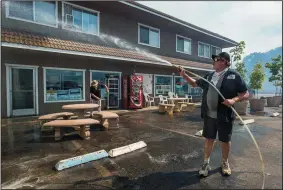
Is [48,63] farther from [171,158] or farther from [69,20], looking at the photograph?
[171,158]

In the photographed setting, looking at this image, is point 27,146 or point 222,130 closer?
point 222,130

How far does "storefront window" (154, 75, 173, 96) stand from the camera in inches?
564

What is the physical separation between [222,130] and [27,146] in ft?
15.1

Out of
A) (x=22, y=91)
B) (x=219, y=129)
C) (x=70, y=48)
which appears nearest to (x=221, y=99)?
(x=219, y=129)

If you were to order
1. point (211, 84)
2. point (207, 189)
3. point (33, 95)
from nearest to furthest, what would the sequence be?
point (207, 189)
point (211, 84)
point (33, 95)

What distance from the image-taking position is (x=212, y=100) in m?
3.02

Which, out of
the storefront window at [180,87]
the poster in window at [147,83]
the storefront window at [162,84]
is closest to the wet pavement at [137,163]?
the poster in window at [147,83]

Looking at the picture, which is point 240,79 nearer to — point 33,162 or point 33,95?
point 33,162

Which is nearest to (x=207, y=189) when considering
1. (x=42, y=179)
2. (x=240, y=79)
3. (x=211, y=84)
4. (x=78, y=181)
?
(x=211, y=84)

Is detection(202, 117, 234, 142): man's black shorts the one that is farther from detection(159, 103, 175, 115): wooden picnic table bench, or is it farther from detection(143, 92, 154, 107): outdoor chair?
detection(143, 92, 154, 107): outdoor chair

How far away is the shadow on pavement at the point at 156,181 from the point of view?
110 inches

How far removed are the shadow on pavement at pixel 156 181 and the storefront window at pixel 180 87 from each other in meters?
13.3

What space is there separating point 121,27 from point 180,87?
25.0 feet

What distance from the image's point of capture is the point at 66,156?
394 cm
